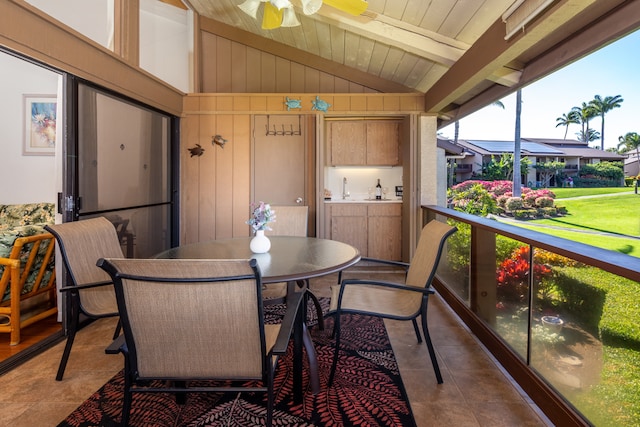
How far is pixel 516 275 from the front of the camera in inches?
84.7

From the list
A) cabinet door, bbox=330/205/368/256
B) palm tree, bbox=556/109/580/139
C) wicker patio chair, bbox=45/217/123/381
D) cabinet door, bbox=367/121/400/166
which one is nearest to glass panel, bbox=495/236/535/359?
palm tree, bbox=556/109/580/139

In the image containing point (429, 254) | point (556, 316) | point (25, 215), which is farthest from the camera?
point (25, 215)

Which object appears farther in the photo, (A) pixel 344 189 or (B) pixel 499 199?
(A) pixel 344 189

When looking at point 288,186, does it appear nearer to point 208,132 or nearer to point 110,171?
point 208,132

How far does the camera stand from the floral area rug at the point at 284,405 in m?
1.71

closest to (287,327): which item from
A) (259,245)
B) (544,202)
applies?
(259,245)

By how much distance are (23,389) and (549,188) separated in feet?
15.2

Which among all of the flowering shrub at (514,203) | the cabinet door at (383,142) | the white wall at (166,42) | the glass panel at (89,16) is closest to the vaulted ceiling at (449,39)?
the white wall at (166,42)

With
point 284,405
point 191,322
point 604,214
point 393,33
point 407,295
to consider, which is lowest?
point 284,405

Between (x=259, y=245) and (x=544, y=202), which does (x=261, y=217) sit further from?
(x=544, y=202)

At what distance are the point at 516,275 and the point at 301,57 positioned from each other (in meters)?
4.36

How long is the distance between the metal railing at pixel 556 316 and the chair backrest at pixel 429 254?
0.44m

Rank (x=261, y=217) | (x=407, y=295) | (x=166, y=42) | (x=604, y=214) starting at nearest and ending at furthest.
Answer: (x=261, y=217) < (x=407, y=295) < (x=604, y=214) < (x=166, y=42)

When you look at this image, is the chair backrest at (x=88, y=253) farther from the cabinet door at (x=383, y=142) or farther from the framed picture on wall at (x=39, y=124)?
the cabinet door at (x=383, y=142)
